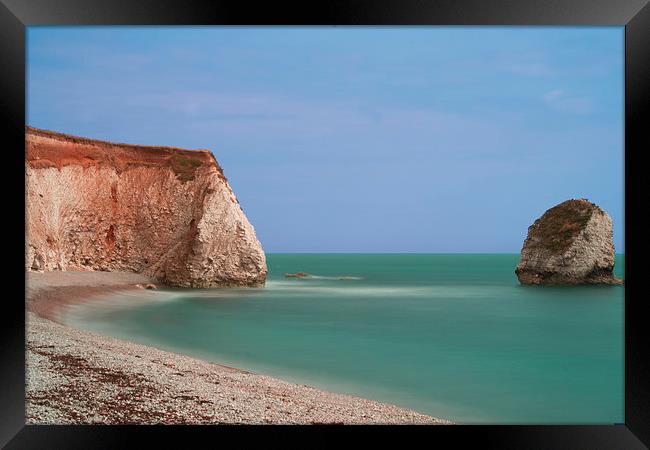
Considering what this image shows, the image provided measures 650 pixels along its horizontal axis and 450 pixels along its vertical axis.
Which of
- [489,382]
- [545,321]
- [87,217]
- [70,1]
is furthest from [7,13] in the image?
[87,217]

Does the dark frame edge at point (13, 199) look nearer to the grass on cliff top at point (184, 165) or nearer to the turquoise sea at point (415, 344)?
the turquoise sea at point (415, 344)

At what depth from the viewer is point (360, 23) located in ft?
13.9

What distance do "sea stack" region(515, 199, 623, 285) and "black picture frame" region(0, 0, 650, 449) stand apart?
80.9ft

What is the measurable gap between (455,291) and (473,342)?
14.2 metres

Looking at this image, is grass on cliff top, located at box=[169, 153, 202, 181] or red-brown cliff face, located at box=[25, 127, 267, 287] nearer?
red-brown cliff face, located at box=[25, 127, 267, 287]

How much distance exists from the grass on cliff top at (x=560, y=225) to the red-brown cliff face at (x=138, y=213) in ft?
49.4

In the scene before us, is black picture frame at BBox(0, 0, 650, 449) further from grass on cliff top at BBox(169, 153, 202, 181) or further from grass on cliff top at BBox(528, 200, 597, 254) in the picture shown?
grass on cliff top at BBox(528, 200, 597, 254)

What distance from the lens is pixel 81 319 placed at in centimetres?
1291

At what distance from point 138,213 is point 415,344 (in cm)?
1770

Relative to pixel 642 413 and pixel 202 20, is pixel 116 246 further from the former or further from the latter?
pixel 642 413

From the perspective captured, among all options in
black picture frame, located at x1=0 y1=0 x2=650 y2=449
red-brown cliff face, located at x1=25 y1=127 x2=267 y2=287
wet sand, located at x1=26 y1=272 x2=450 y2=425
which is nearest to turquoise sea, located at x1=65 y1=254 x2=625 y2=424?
wet sand, located at x1=26 y1=272 x2=450 y2=425

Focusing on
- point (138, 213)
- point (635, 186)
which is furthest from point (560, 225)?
point (635, 186)

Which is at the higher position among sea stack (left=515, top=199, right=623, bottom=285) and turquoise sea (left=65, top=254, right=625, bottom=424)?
sea stack (left=515, top=199, right=623, bottom=285)

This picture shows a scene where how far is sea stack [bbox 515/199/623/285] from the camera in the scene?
26.8m
